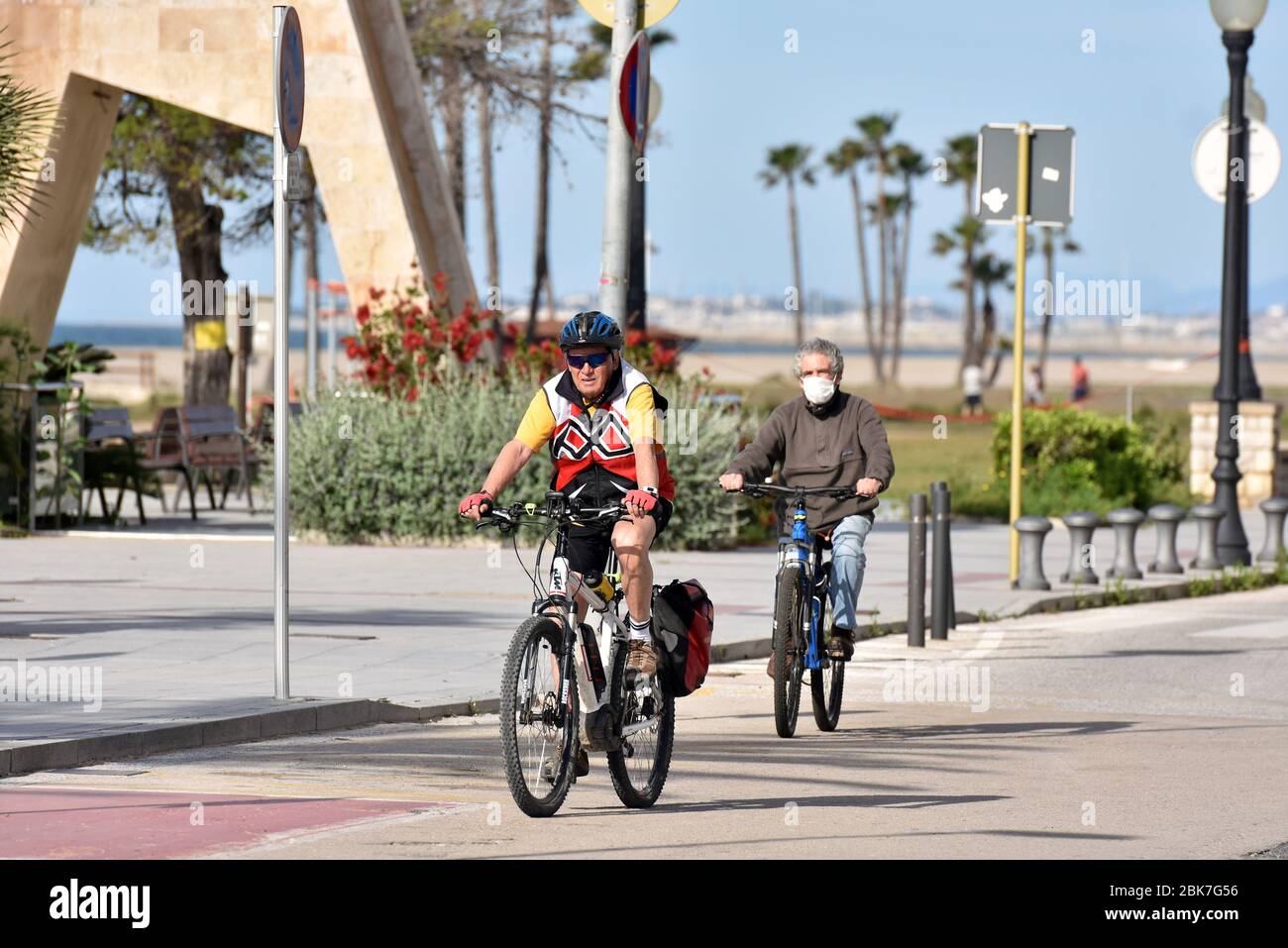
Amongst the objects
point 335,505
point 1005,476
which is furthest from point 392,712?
point 1005,476

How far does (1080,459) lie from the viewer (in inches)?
994

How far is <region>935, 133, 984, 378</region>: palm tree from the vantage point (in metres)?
87.0

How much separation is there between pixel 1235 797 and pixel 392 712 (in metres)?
3.88

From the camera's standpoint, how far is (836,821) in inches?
303

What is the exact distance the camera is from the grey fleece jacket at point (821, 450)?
412 inches

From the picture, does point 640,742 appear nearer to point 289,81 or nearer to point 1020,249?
point 289,81

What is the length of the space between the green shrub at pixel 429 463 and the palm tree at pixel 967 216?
65.4 m

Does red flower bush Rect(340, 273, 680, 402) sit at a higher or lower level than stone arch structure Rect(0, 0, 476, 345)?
lower

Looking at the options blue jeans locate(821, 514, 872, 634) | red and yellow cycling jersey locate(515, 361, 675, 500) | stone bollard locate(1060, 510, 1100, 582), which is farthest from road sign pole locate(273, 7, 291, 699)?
stone bollard locate(1060, 510, 1100, 582)

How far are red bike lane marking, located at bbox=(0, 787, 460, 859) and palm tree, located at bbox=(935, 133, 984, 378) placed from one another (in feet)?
253

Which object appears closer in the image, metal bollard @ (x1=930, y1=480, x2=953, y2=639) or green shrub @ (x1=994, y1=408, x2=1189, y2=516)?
metal bollard @ (x1=930, y1=480, x2=953, y2=639)

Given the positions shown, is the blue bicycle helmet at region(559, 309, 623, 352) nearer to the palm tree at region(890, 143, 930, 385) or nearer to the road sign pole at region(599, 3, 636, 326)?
the road sign pole at region(599, 3, 636, 326)
